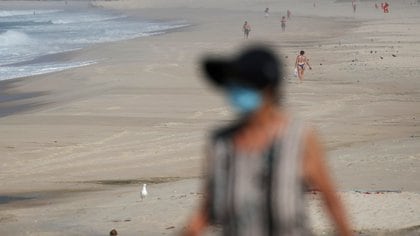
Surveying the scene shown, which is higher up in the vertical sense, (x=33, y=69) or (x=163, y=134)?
(x=163, y=134)

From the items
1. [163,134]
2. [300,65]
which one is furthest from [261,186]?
[300,65]

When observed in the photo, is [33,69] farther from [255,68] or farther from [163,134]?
[255,68]

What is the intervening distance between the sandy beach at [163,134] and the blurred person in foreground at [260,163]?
511 cm

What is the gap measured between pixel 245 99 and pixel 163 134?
14407mm

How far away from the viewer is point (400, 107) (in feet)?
69.4

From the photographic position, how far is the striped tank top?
12.8 feet

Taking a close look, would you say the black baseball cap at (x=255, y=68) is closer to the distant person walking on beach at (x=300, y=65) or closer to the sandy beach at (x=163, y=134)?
the sandy beach at (x=163, y=134)

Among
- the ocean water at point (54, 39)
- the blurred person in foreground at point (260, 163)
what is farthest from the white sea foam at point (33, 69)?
the blurred person in foreground at point (260, 163)

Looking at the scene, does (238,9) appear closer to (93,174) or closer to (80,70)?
(80,70)

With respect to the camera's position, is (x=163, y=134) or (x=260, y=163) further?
(x=163, y=134)

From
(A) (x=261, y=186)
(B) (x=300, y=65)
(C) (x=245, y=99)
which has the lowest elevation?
(B) (x=300, y=65)

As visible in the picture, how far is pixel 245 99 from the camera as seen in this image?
398 centimetres

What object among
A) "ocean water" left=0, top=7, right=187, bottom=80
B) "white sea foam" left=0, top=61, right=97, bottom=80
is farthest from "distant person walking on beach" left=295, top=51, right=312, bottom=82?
"ocean water" left=0, top=7, right=187, bottom=80

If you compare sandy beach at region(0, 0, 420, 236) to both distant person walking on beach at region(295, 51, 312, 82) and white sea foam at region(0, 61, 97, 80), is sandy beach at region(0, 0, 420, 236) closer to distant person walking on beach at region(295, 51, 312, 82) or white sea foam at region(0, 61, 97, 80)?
distant person walking on beach at region(295, 51, 312, 82)
